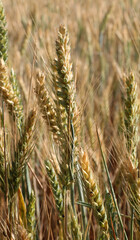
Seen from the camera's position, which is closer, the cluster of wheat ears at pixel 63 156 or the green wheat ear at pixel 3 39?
the cluster of wheat ears at pixel 63 156

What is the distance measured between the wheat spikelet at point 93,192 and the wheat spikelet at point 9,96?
7.6 inches

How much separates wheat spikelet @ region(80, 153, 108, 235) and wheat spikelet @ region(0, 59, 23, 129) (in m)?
0.19

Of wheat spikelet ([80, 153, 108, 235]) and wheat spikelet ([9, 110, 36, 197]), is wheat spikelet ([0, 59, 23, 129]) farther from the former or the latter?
wheat spikelet ([80, 153, 108, 235])

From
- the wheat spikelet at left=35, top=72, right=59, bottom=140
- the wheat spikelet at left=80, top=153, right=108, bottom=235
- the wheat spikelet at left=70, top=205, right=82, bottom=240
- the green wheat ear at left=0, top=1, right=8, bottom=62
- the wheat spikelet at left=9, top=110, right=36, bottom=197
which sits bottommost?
the wheat spikelet at left=70, top=205, right=82, bottom=240

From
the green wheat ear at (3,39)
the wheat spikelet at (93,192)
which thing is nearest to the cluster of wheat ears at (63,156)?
the wheat spikelet at (93,192)

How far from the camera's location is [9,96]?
0.73 meters

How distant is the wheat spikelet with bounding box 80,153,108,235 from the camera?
24.5 inches

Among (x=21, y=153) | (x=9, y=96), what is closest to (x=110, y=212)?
(x=21, y=153)

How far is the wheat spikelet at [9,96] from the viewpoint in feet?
2.25

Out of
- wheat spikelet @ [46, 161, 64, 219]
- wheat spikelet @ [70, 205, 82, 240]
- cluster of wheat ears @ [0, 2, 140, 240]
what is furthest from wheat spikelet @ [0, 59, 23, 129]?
wheat spikelet @ [70, 205, 82, 240]

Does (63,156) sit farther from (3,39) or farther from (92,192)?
(3,39)

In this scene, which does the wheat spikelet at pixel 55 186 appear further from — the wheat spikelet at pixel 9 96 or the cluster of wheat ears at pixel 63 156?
the wheat spikelet at pixel 9 96

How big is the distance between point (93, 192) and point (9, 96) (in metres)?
0.29

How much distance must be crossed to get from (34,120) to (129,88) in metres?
0.26
